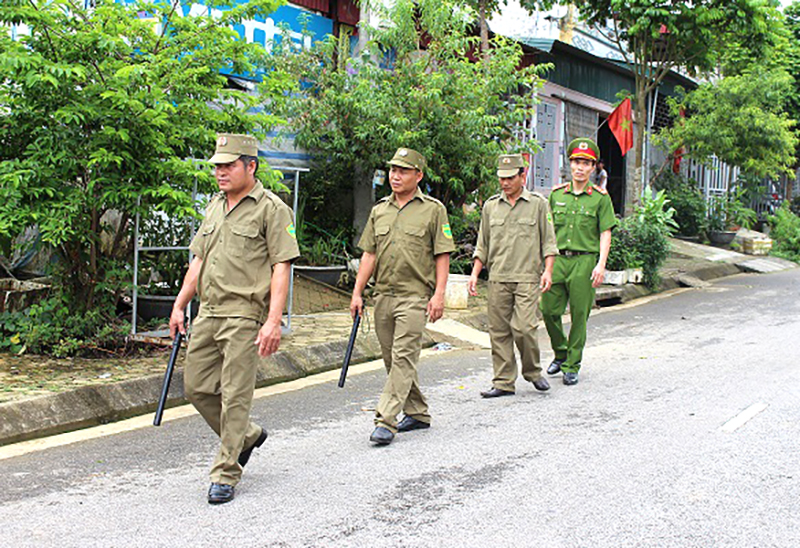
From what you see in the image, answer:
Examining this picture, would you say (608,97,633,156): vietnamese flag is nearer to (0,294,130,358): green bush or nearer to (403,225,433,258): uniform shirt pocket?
(0,294,130,358): green bush

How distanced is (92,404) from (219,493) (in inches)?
94.9

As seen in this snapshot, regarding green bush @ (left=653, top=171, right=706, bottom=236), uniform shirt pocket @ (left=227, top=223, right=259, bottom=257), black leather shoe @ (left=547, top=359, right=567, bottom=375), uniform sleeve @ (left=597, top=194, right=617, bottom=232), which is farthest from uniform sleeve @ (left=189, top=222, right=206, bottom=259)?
green bush @ (left=653, top=171, right=706, bottom=236)

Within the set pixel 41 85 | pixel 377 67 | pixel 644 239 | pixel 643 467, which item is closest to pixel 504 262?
pixel 643 467

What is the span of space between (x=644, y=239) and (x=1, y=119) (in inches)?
425

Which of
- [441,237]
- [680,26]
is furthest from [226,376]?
[680,26]

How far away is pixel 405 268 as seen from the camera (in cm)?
603

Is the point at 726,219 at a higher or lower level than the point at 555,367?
higher

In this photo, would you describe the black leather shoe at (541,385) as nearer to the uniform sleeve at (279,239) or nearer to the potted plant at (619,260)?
the uniform sleeve at (279,239)

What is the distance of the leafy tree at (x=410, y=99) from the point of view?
11.9 meters

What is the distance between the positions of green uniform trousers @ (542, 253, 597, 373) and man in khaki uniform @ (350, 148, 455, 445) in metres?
2.05

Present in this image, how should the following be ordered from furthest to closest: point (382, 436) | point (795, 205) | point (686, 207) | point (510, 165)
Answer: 1. point (795, 205)
2. point (686, 207)
3. point (510, 165)
4. point (382, 436)

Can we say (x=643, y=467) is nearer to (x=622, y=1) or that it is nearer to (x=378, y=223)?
(x=378, y=223)

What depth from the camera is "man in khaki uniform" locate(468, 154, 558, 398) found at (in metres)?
7.25

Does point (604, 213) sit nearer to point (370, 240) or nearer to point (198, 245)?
point (370, 240)
